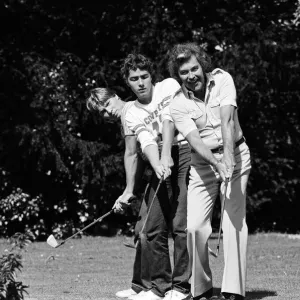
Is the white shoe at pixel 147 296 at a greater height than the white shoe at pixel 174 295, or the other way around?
the white shoe at pixel 174 295

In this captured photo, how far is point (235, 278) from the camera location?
5.98m

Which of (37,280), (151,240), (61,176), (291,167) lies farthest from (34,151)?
(151,240)

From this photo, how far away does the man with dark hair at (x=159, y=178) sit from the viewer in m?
6.43

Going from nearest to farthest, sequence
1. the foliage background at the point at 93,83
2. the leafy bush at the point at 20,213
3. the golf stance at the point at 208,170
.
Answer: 1. the golf stance at the point at 208,170
2. the foliage background at the point at 93,83
3. the leafy bush at the point at 20,213

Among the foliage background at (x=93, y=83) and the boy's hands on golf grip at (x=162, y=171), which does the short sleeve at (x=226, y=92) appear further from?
the foliage background at (x=93, y=83)

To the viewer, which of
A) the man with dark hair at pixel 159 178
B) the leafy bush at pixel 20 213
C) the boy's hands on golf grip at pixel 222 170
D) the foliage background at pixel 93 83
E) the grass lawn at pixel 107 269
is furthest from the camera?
the leafy bush at pixel 20 213

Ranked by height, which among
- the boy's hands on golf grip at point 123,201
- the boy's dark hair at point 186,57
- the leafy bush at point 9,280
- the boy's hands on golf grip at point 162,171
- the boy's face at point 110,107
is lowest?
the leafy bush at point 9,280

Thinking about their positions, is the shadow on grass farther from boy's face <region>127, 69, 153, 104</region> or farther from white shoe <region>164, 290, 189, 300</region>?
boy's face <region>127, 69, 153, 104</region>

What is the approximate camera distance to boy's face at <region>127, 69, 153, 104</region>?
659cm

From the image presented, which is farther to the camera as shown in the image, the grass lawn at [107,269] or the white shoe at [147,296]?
the grass lawn at [107,269]

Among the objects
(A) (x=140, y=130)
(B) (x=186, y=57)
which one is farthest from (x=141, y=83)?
(B) (x=186, y=57)

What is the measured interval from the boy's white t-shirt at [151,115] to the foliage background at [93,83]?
681cm

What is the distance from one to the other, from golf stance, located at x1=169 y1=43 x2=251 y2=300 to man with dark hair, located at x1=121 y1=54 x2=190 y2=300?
1.06ft

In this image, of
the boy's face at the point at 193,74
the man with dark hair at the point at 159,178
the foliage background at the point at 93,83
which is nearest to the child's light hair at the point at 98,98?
the man with dark hair at the point at 159,178
